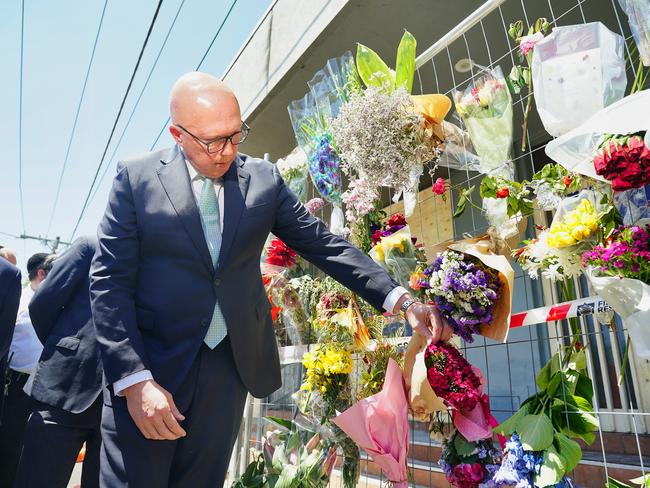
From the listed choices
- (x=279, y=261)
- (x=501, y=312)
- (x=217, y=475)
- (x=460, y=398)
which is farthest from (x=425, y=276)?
(x=279, y=261)

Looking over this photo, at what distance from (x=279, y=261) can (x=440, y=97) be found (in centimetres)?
114

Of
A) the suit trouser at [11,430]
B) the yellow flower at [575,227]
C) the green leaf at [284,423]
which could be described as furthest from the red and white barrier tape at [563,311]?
the suit trouser at [11,430]

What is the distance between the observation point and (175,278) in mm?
1391

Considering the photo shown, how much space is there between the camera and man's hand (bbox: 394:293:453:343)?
153 centimetres

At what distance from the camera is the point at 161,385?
4.39 ft

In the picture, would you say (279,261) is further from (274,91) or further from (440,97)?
(274,91)

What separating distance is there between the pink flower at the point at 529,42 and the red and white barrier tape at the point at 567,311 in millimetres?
860

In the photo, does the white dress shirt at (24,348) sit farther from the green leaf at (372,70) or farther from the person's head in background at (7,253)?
the green leaf at (372,70)

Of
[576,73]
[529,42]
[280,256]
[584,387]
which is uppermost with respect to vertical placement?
[529,42]


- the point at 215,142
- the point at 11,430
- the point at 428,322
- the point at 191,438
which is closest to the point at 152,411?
the point at 191,438

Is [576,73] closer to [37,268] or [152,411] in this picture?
[152,411]

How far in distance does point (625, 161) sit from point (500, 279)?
510mm

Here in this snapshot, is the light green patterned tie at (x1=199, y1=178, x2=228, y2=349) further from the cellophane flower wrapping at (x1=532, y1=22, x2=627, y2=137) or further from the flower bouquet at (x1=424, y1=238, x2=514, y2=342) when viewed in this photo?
the cellophane flower wrapping at (x1=532, y1=22, x2=627, y2=137)

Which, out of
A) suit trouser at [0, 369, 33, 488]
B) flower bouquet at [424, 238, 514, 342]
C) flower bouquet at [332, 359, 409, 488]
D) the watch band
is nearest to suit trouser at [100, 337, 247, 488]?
flower bouquet at [332, 359, 409, 488]
